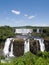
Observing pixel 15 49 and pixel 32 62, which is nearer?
pixel 32 62

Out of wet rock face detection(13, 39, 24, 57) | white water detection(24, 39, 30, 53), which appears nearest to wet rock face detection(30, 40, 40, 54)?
white water detection(24, 39, 30, 53)

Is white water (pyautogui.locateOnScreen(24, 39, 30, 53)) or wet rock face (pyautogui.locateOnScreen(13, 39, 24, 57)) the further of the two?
white water (pyautogui.locateOnScreen(24, 39, 30, 53))

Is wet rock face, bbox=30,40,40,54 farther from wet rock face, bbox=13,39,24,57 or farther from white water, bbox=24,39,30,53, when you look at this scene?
wet rock face, bbox=13,39,24,57

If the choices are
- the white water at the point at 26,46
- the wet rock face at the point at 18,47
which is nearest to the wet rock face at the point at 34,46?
the white water at the point at 26,46

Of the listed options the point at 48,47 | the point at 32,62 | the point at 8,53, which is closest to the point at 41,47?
the point at 48,47

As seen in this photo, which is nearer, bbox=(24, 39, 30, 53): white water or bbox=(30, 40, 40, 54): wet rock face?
bbox=(30, 40, 40, 54): wet rock face

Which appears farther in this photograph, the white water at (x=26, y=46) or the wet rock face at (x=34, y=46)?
the white water at (x=26, y=46)

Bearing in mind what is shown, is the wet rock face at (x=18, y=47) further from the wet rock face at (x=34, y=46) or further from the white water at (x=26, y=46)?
the wet rock face at (x=34, y=46)

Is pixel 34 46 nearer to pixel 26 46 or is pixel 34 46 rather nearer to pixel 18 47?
pixel 26 46

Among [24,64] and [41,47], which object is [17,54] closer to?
[41,47]
